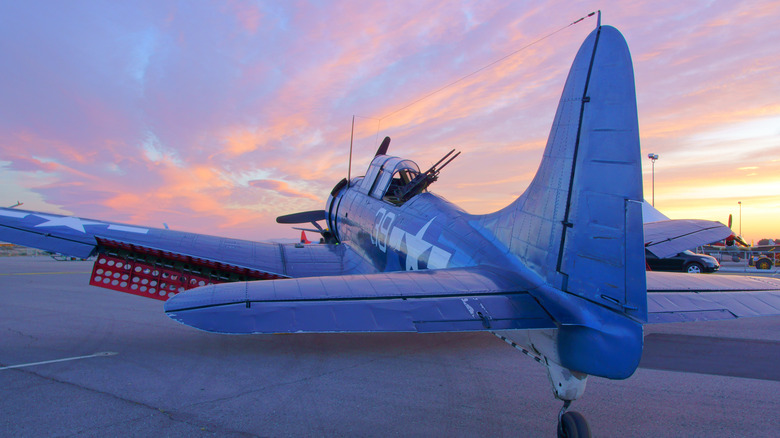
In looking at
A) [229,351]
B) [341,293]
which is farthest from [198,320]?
[229,351]

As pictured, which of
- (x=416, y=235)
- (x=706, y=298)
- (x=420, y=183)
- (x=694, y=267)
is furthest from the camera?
(x=694, y=267)

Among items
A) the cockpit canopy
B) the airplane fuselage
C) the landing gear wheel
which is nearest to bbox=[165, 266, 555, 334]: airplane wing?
the landing gear wheel

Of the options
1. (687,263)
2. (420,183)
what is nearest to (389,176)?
(420,183)

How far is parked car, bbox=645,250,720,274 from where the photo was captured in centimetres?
1869

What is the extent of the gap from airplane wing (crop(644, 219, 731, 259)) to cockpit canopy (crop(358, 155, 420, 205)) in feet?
15.7

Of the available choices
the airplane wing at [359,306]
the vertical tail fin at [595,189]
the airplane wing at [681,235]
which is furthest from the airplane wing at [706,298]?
the airplane wing at [681,235]

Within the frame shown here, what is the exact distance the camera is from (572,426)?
10.3 ft

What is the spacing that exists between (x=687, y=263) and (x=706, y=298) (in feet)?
59.0

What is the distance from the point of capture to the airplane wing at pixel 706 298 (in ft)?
12.6

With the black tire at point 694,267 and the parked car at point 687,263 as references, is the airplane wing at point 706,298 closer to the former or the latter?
the parked car at point 687,263

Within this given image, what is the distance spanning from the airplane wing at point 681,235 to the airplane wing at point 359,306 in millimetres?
6305

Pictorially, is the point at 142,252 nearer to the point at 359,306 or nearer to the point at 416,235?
the point at 416,235

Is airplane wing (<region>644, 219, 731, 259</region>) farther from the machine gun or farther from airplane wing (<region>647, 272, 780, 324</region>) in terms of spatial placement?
the machine gun

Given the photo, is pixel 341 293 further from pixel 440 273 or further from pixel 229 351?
pixel 229 351
